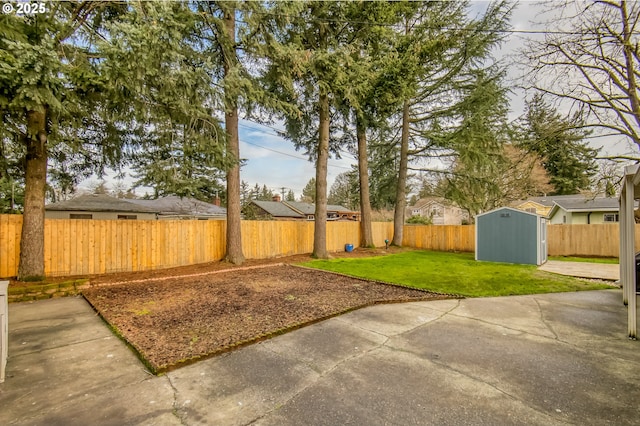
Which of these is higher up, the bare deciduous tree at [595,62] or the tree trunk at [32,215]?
the bare deciduous tree at [595,62]

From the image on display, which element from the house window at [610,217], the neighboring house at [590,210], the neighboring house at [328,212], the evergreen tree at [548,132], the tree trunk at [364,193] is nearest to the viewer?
the evergreen tree at [548,132]

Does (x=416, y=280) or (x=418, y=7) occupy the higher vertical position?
(x=418, y=7)

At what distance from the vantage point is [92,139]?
7973mm

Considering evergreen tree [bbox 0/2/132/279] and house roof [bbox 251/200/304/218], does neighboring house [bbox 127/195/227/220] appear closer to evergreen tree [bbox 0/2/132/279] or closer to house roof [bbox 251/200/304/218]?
house roof [bbox 251/200/304/218]

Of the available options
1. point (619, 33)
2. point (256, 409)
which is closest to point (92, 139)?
point (256, 409)

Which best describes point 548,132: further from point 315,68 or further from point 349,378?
point 349,378

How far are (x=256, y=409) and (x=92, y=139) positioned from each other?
29.0 ft

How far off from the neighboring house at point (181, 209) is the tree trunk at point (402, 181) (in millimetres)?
12848

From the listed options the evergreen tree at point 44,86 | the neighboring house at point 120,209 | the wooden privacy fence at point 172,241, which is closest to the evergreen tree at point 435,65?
the wooden privacy fence at point 172,241

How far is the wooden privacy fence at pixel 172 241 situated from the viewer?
6.95 meters

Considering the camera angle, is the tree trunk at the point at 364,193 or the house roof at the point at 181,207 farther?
the house roof at the point at 181,207

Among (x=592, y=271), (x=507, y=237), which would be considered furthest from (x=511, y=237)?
(x=592, y=271)

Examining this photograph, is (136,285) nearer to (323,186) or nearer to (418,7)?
(323,186)

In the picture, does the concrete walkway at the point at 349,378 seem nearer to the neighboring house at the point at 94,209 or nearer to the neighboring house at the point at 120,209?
the neighboring house at the point at 120,209
